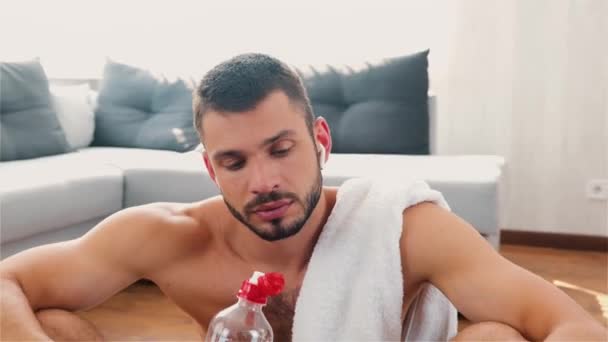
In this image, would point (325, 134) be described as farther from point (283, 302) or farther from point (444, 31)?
point (444, 31)

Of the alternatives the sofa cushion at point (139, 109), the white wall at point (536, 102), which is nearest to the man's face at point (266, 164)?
the sofa cushion at point (139, 109)

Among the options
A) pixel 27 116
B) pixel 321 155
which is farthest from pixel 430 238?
pixel 27 116

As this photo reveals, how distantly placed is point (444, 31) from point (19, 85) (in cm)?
188

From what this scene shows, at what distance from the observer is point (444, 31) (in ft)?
10.4

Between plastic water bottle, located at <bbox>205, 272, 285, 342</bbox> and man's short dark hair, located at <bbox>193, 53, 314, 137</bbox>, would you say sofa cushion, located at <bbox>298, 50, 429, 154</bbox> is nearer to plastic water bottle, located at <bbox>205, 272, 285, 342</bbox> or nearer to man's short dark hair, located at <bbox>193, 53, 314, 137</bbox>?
man's short dark hair, located at <bbox>193, 53, 314, 137</bbox>

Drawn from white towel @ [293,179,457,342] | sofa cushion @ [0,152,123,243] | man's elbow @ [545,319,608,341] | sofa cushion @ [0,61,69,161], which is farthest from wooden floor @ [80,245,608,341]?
man's elbow @ [545,319,608,341]

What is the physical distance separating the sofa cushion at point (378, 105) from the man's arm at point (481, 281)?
159cm

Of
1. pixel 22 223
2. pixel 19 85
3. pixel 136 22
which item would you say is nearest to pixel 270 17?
pixel 136 22

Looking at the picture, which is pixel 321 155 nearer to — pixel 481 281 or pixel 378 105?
pixel 481 281

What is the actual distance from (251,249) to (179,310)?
3.60 ft

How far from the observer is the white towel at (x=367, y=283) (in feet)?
3.59

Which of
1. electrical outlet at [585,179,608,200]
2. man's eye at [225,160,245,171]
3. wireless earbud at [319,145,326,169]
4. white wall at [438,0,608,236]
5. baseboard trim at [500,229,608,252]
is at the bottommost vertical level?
baseboard trim at [500,229,608,252]

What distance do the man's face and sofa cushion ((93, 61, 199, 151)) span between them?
1.90 metres

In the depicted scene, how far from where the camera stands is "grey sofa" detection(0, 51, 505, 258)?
2.02 meters
